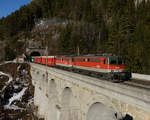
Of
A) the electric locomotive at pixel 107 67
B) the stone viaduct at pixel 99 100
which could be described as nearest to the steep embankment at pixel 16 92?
the stone viaduct at pixel 99 100

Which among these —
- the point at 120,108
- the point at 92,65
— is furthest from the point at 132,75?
the point at 120,108

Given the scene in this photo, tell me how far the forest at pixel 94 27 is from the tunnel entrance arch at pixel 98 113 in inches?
536

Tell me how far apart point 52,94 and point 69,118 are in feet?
22.7

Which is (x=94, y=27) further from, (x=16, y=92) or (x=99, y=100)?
(x=99, y=100)

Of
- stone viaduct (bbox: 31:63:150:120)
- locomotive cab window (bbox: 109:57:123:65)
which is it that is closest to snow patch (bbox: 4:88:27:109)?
stone viaduct (bbox: 31:63:150:120)

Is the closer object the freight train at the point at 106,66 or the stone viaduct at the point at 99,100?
the stone viaduct at the point at 99,100

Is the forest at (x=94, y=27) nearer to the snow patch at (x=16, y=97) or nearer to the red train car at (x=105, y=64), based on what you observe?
the red train car at (x=105, y=64)

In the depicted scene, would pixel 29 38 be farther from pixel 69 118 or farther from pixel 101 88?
pixel 101 88

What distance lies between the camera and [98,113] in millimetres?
12641

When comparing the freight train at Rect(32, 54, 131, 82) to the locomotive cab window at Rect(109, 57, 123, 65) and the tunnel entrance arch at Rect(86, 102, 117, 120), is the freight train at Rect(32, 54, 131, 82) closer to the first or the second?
the locomotive cab window at Rect(109, 57, 123, 65)

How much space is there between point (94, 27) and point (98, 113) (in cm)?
5336

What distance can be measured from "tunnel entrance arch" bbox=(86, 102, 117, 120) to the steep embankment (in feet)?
77.8

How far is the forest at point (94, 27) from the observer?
84.1ft

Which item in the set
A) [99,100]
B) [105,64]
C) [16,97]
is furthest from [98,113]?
[16,97]
